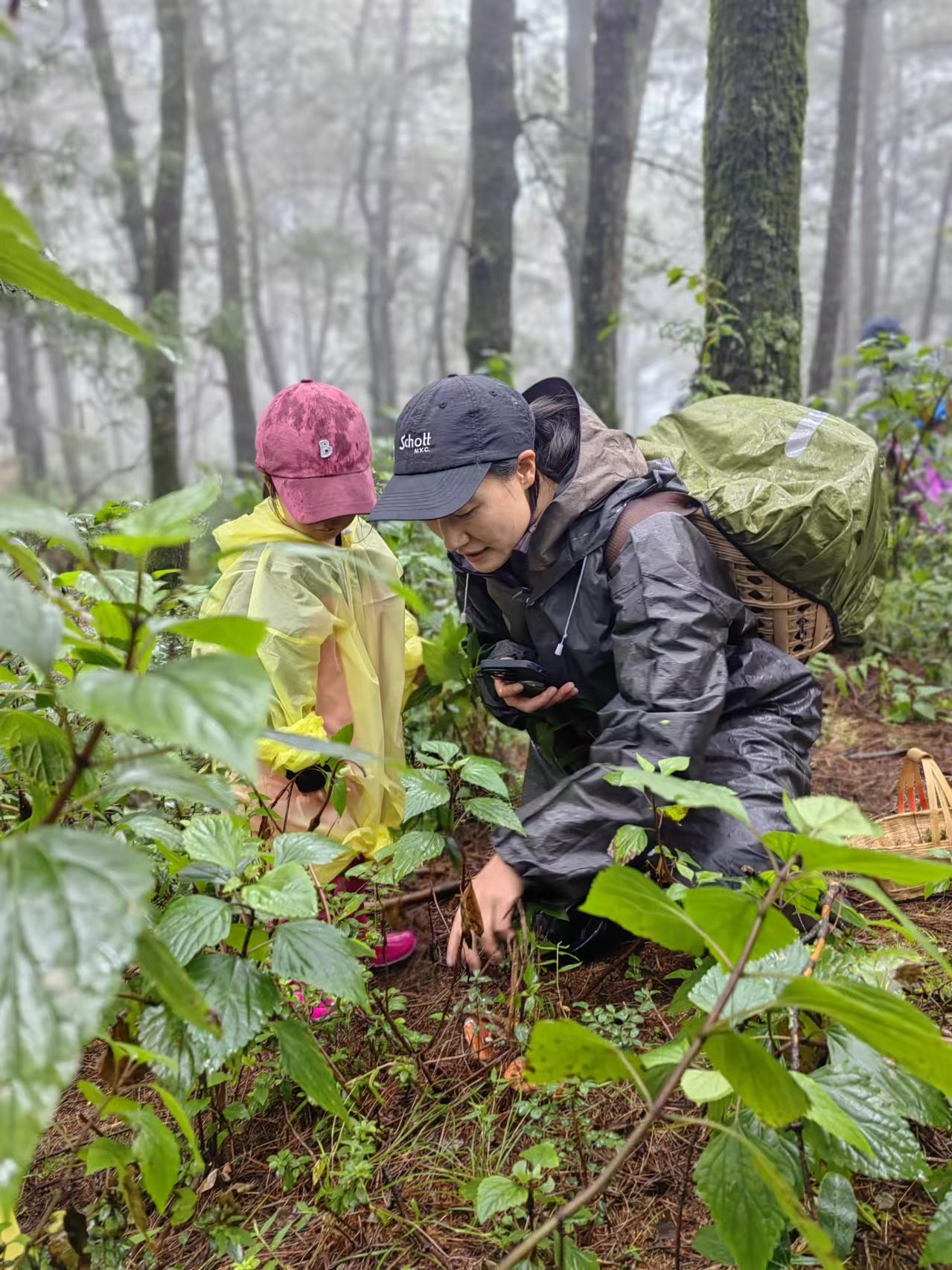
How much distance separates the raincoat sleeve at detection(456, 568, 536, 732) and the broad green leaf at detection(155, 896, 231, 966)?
53.9 inches

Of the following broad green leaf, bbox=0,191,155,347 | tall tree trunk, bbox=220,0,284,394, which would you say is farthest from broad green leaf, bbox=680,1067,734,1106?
tall tree trunk, bbox=220,0,284,394

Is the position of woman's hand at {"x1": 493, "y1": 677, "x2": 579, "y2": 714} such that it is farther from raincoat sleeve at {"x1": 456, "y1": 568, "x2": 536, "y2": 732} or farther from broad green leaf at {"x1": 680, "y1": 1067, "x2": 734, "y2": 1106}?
broad green leaf at {"x1": 680, "y1": 1067, "x2": 734, "y2": 1106}

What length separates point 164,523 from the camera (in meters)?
0.91

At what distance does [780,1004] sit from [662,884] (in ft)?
2.90

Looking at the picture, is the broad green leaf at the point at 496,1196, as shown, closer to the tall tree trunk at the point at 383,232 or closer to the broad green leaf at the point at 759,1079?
the broad green leaf at the point at 759,1079

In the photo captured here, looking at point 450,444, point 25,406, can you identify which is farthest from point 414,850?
point 25,406

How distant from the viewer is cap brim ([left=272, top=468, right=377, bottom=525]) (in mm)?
2488

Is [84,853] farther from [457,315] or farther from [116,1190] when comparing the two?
[457,315]

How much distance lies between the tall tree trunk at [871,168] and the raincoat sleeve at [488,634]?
617 inches

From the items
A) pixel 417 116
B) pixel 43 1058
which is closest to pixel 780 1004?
pixel 43 1058

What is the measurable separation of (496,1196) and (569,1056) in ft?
1.34

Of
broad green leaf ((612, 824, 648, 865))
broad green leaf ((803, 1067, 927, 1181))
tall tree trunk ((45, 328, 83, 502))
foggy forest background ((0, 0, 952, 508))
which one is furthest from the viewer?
tall tree trunk ((45, 328, 83, 502))

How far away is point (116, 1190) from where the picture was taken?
144cm

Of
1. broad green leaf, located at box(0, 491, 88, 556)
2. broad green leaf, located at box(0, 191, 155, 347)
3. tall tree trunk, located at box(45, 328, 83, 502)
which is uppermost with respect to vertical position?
broad green leaf, located at box(0, 191, 155, 347)
